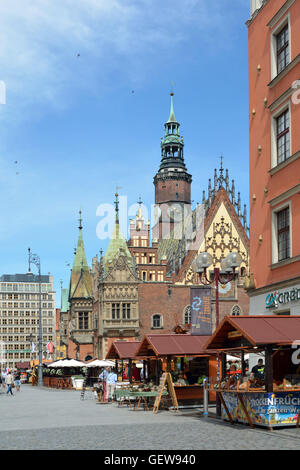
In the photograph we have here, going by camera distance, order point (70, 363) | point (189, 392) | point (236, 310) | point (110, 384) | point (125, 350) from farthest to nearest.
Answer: point (236, 310) → point (70, 363) → point (125, 350) → point (110, 384) → point (189, 392)

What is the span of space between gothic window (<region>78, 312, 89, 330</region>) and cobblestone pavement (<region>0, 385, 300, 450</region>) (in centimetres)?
5465

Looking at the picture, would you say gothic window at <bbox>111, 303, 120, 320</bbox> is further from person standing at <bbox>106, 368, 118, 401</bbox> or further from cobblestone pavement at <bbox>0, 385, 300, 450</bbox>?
cobblestone pavement at <bbox>0, 385, 300, 450</bbox>

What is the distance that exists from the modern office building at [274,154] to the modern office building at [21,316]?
133 m

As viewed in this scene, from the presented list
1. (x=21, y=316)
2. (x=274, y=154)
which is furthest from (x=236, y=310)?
(x=21, y=316)

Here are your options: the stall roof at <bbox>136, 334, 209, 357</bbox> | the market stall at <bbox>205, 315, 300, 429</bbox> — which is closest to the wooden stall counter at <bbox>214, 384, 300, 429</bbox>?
the market stall at <bbox>205, 315, 300, 429</bbox>

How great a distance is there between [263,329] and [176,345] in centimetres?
792

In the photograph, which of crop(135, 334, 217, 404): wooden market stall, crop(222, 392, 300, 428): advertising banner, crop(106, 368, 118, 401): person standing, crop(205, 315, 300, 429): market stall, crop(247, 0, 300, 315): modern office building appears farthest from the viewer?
crop(106, 368, 118, 401): person standing

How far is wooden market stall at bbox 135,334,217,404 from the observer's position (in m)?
23.9

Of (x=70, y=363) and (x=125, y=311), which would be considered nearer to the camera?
(x=70, y=363)

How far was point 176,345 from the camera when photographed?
24.3 meters

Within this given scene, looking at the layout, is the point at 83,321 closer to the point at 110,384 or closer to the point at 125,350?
the point at 125,350

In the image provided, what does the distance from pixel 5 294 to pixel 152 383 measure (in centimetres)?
13970

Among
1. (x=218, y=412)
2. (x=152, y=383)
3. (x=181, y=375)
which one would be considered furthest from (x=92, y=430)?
(x=152, y=383)

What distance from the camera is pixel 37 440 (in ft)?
47.7
